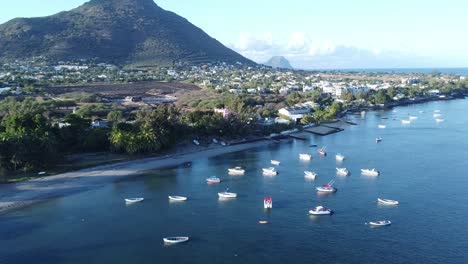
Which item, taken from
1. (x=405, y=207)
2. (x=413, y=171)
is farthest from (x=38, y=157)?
(x=413, y=171)

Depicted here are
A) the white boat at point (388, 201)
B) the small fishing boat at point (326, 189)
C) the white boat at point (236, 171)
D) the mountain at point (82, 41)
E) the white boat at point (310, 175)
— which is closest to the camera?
the white boat at point (388, 201)

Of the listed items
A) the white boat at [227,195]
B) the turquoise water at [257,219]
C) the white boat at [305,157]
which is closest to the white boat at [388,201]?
the turquoise water at [257,219]

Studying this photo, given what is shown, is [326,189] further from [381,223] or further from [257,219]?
[257,219]

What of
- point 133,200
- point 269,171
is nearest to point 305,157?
point 269,171

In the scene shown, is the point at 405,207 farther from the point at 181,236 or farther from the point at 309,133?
the point at 309,133

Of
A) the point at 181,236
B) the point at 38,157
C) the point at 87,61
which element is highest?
the point at 87,61

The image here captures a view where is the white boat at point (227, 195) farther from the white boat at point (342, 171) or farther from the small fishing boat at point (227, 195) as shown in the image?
the white boat at point (342, 171)

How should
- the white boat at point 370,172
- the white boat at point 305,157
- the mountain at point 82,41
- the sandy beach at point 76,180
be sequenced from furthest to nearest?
the mountain at point 82,41, the white boat at point 305,157, the white boat at point 370,172, the sandy beach at point 76,180
